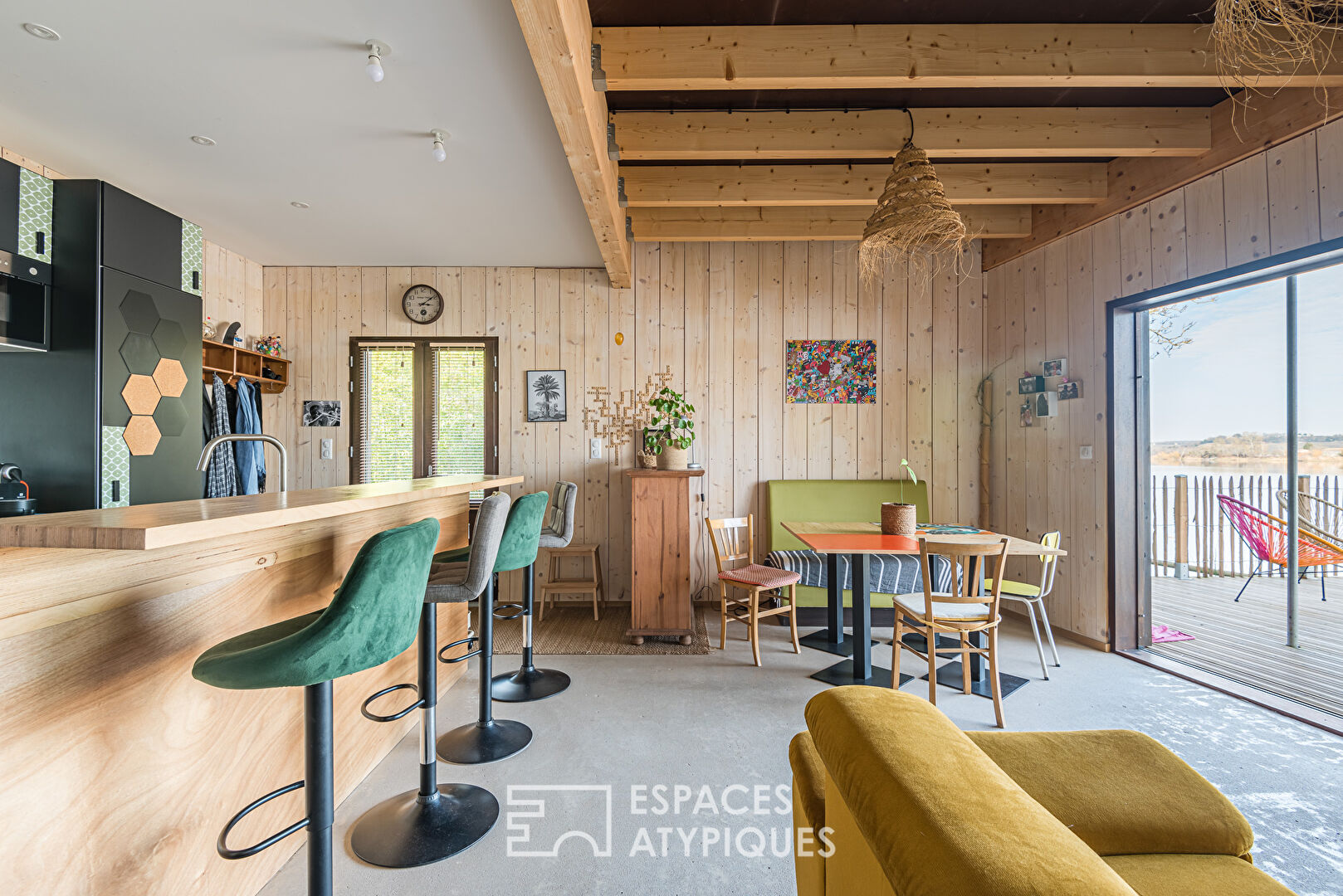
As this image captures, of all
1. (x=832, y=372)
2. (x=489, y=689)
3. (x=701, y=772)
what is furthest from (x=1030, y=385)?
(x=489, y=689)

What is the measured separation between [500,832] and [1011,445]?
426cm

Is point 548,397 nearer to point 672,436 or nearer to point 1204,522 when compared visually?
point 672,436

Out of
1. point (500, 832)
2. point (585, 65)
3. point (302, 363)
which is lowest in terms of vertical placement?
point (500, 832)

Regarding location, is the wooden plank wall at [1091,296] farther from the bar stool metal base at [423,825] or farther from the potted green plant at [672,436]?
the bar stool metal base at [423,825]

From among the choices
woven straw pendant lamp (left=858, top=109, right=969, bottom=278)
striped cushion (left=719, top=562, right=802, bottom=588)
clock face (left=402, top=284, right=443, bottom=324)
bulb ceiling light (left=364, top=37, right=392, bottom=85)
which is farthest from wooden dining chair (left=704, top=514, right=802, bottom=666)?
clock face (left=402, top=284, right=443, bottom=324)

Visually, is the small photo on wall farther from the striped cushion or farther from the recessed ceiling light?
the recessed ceiling light

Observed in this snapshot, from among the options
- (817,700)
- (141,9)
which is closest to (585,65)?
(141,9)

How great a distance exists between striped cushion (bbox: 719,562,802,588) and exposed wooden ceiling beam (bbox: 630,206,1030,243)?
7.96 ft

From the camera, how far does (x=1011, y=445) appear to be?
4438 mm

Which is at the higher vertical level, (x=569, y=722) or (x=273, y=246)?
(x=273, y=246)

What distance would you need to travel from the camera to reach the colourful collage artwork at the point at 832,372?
15.4ft

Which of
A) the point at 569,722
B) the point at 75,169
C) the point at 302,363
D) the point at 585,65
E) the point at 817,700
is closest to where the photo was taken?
the point at 817,700

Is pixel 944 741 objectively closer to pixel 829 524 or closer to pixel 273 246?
pixel 829 524

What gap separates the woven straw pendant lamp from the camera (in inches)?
103
